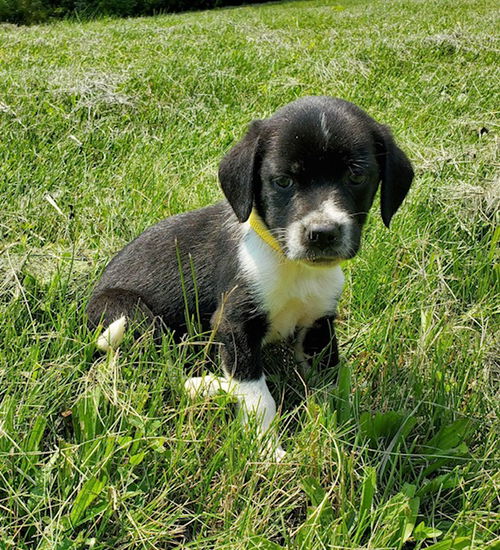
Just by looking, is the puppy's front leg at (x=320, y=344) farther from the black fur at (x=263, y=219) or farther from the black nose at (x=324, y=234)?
the black nose at (x=324, y=234)

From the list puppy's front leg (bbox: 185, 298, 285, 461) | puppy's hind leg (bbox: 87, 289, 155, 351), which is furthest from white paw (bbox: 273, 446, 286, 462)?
puppy's hind leg (bbox: 87, 289, 155, 351)

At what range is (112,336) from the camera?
283cm

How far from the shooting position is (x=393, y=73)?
7.64 m

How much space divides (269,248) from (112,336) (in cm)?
78

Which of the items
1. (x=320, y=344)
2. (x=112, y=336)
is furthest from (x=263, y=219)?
(x=112, y=336)

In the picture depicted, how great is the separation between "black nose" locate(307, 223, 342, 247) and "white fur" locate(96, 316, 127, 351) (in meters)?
0.96

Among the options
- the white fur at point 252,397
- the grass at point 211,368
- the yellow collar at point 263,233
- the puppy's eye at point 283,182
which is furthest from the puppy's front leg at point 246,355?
the puppy's eye at point 283,182

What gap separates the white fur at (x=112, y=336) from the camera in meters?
2.77

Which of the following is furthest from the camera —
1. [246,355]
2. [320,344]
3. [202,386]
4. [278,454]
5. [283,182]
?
[320,344]

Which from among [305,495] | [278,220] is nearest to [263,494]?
[305,495]

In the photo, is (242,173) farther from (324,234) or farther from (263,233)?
(324,234)

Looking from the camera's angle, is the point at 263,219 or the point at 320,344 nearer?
the point at 263,219

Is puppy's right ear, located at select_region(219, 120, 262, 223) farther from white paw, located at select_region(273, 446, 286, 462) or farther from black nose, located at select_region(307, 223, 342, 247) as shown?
white paw, located at select_region(273, 446, 286, 462)

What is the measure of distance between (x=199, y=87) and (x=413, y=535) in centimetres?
533
